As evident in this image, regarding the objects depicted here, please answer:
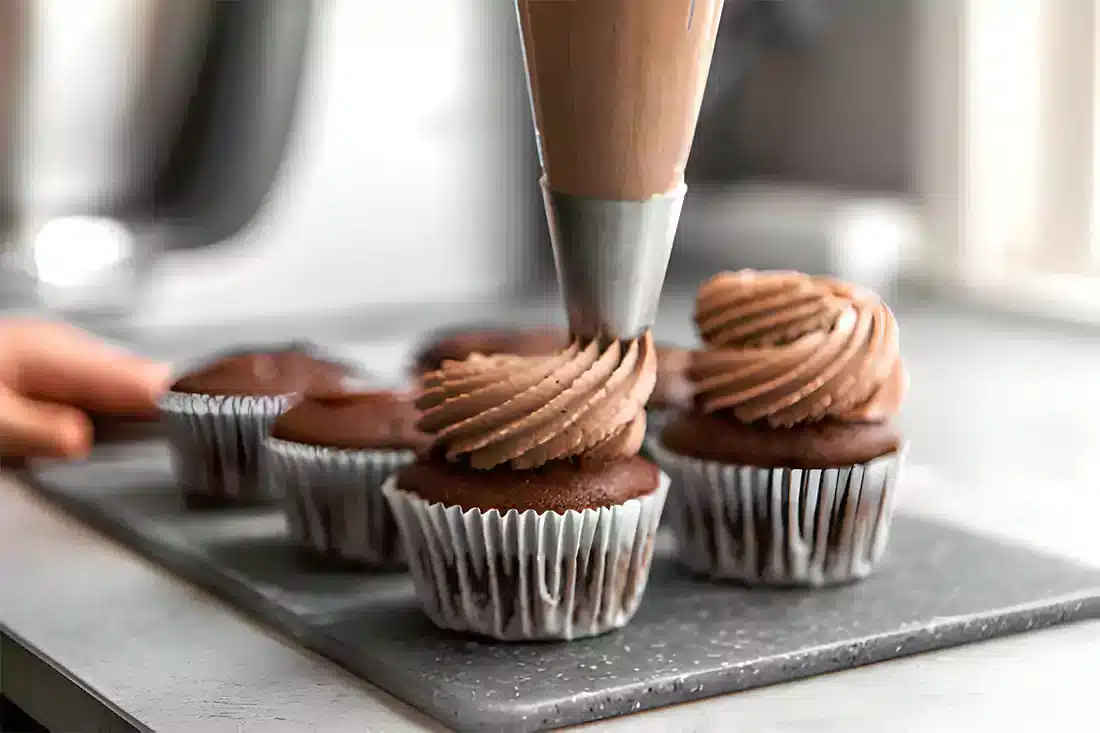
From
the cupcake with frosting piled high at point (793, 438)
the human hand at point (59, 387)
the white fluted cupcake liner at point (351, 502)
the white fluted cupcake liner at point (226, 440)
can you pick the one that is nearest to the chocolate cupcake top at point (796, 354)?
the cupcake with frosting piled high at point (793, 438)

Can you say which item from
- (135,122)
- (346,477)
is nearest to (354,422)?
(346,477)

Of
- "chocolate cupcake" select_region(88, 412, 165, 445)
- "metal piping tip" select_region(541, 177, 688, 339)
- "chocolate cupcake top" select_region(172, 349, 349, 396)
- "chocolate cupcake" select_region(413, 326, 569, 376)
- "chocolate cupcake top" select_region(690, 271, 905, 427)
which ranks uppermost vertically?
"metal piping tip" select_region(541, 177, 688, 339)

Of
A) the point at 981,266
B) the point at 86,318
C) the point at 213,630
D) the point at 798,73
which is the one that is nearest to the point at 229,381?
the point at 213,630

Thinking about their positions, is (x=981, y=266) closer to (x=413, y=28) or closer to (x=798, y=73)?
(x=798, y=73)

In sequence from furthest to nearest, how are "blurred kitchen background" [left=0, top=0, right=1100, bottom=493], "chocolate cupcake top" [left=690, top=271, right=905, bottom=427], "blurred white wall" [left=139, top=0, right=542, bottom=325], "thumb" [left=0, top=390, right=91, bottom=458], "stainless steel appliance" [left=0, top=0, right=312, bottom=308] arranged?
"blurred white wall" [left=139, top=0, right=542, bottom=325] < "stainless steel appliance" [left=0, top=0, right=312, bottom=308] < "blurred kitchen background" [left=0, top=0, right=1100, bottom=493] < "thumb" [left=0, top=390, right=91, bottom=458] < "chocolate cupcake top" [left=690, top=271, right=905, bottom=427]

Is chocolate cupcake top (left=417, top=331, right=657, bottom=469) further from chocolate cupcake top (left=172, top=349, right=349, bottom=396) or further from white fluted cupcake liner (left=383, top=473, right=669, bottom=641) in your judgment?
chocolate cupcake top (left=172, top=349, right=349, bottom=396)

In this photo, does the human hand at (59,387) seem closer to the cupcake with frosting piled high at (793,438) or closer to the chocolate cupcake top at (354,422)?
the chocolate cupcake top at (354,422)

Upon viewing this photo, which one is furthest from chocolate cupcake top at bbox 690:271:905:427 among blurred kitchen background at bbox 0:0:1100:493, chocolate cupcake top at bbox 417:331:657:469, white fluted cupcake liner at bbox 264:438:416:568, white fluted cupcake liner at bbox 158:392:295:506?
blurred kitchen background at bbox 0:0:1100:493
